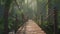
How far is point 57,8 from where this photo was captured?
3.20 metres

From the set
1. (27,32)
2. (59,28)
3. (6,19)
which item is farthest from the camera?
(27,32)

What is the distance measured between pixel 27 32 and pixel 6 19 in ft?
6.79

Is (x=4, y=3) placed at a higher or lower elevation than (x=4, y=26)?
higher

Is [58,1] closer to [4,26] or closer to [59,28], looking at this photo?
[59,28]

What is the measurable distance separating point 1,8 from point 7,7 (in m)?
0.15

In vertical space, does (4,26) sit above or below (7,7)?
below

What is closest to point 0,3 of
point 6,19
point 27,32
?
point 6,19

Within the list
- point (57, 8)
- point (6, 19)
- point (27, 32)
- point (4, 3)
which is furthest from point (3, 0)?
point (27, 32)

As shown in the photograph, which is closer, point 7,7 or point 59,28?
point 59,28

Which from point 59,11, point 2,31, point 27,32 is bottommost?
point 27,32

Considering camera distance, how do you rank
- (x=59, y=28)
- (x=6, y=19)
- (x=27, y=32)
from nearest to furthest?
(x=59, y=28), (x=6, y=19), (x=27, y=32)

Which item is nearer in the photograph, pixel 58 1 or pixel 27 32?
pixel 58 1

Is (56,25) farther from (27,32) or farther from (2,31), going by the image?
(27,32)

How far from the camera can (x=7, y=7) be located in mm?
3381
